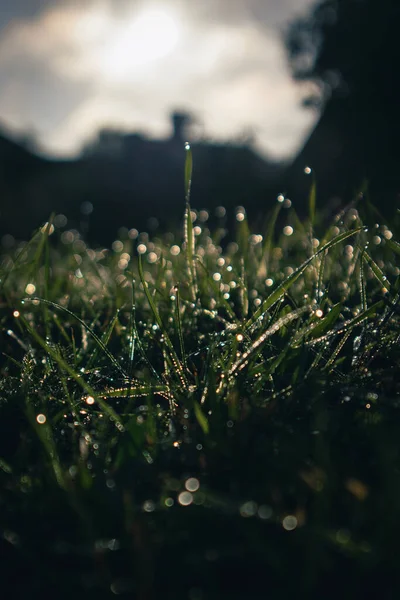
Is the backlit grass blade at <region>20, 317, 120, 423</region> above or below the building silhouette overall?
above

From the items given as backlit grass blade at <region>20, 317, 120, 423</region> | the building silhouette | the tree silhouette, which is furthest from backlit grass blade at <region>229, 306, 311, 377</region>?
the building silhouette

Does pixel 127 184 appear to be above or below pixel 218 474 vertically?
below

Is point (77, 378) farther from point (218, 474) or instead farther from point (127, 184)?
point (127, 184)

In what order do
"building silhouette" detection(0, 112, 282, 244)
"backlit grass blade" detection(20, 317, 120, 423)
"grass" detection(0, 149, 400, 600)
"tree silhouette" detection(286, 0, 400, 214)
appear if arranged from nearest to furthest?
"grass" detection(0, 149, 400, 600)
"backlit grass blade" detection(20, 317, 120, 423)
"tree silhouette" detection(286, 0, 400, 214)
"building silhouette" detection(0, 112, 282, 244)

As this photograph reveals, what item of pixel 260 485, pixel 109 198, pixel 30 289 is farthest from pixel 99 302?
pixel 109 198

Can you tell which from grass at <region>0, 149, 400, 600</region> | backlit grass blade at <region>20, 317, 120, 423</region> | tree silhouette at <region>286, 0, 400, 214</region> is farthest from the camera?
tree silhouette at <region>286, 0, 400, 214</region>

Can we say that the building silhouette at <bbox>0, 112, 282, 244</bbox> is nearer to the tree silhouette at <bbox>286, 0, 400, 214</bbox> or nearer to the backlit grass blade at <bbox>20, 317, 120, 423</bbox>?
the tree silhouette at <bbox>286, 0, 400, 214</bbox>

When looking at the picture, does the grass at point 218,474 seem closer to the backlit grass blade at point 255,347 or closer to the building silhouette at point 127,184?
the backlit grass blade at point 255,347

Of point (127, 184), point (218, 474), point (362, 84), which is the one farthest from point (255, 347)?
point (127, 184)

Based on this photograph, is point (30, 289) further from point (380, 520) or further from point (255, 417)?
point (380, 520)
